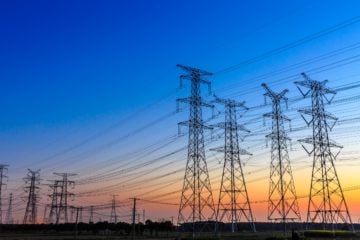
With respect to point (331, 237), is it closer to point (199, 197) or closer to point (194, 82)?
point (199, 197)

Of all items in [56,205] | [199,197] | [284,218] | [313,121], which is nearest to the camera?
[199,197]

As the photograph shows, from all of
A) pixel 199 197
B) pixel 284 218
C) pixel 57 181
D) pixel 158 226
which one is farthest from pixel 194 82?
pixel 158 226

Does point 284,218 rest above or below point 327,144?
below

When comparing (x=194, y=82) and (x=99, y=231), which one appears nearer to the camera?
(x=194, y=82)

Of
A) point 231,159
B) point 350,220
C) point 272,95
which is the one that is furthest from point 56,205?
point 350,220

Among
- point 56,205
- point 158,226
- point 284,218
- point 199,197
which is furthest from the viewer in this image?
point 158,226

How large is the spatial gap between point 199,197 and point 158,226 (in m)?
74.3

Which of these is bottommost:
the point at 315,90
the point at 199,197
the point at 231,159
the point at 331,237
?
the point at 331,237

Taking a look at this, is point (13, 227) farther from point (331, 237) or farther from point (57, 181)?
point (331, 237)

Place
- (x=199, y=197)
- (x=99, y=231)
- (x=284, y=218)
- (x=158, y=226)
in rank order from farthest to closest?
(x=99, y=231)
(x=158, y=226)
(x=284, y=218)
(x=199, y=197)

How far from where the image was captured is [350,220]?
64.5 m

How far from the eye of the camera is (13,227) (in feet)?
484

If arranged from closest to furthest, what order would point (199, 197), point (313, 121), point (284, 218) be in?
point (199, 197) → point (313, 121) → point (284, 218)

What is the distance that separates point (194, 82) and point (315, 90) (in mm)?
16062
